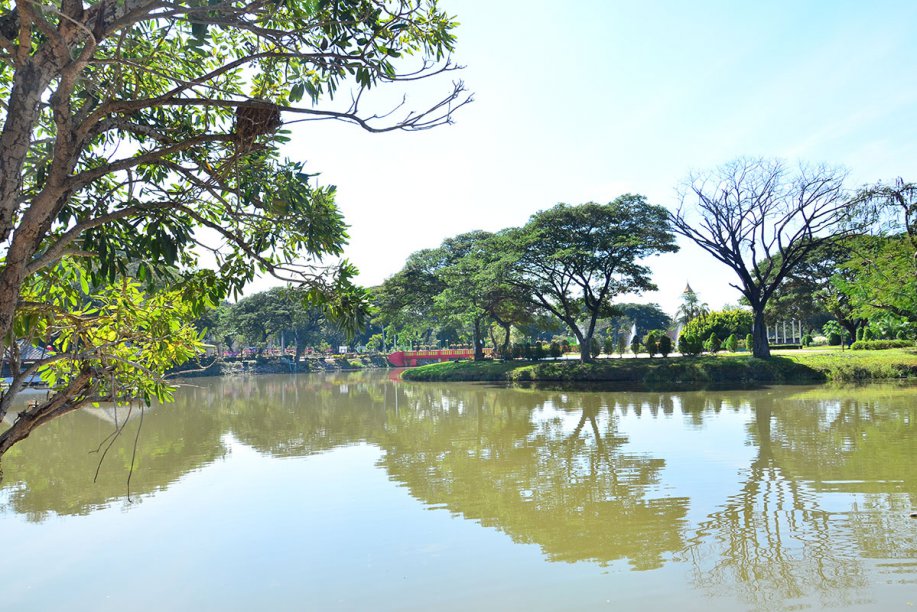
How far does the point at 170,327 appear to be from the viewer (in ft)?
12.4

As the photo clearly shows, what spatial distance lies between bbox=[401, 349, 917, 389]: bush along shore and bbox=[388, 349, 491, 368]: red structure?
23728 millimetres

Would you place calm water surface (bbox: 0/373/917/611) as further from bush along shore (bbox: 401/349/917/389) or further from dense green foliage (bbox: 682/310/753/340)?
dense green foliage (bbox: 682/310/753/340)

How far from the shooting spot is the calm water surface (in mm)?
5109

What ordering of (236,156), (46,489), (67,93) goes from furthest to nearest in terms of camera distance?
(46,489) → (236,156) → (67,93)

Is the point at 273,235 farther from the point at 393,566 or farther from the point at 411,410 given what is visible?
the point at 411,410

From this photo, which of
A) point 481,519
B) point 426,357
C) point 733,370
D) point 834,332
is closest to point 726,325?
point 834,332

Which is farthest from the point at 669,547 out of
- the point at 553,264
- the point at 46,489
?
the point at 553,264

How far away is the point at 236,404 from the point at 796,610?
74.2ft

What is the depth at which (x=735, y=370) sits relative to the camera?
Result: 25.1m

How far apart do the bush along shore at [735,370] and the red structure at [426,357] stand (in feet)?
77.8

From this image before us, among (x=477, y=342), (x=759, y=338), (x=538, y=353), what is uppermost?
(x=759, y=338)

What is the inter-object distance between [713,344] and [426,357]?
2523 centimetres

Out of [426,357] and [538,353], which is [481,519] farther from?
[426,357]

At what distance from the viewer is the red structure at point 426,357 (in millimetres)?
54562
